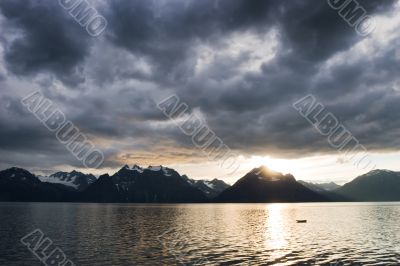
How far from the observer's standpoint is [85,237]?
97500mm

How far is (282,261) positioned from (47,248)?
51.1m

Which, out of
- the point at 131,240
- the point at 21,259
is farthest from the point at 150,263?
the point at 131,240

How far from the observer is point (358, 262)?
2549 inches

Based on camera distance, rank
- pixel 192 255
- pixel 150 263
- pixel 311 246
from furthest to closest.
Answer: pixel 311 246 → pixel 192 255 → pixel 150 263

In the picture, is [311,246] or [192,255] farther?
[311,246]

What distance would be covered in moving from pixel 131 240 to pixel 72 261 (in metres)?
29.2

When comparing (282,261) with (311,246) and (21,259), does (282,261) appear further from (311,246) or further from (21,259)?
(21,259)

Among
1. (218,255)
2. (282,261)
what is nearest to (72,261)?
(218,255)

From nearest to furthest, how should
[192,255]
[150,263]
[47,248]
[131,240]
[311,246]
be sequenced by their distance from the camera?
1. [150,263]
2. [192,255]
3. [47,248]
4. [311,246]
5. [131,240]

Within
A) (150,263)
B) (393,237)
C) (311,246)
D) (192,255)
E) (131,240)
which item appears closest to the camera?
(150,263)

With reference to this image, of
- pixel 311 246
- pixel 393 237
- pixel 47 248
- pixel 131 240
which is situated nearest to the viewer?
pixel 47 248

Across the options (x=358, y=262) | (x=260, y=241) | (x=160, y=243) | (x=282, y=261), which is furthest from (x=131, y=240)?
(x=358, y=262)

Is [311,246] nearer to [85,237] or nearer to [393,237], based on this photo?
[393,237]

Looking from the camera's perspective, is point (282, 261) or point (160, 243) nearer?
point (282, 261)
